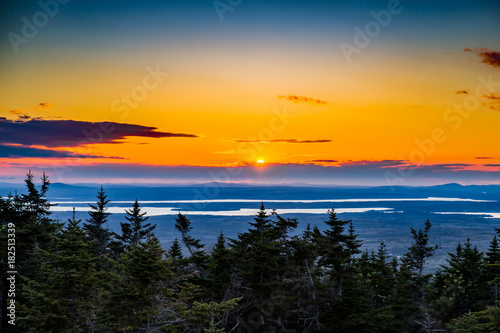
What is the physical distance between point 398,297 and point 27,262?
35506mm

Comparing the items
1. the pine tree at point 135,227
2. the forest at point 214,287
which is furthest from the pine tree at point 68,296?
the pine tree at point 135,227

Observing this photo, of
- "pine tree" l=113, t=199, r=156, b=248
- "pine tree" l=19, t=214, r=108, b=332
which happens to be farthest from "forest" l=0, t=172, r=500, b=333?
"pine tree" l=113, t=199, r=156, b=248

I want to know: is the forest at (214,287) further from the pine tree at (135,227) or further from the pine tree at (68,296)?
the pine tree at (135,227)

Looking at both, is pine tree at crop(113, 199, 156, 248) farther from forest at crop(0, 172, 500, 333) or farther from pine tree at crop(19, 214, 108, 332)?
pine tree at crop(19, 214, 108, 332)

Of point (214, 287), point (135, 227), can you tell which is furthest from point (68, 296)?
point (135, 227)

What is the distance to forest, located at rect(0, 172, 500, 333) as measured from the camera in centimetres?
1992

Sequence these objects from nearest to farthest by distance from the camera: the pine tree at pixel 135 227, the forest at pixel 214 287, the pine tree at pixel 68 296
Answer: the pine tree at pixel 68 296
the forest at pixel 214 287
the pine tree at pixel 135 227

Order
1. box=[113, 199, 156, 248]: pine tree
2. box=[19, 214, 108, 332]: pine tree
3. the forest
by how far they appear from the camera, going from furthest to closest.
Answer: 1. box=[113, 199, 156, 248]: pine tree
2. the forest
3. box=[19, 214, 108, 332]: pine tree

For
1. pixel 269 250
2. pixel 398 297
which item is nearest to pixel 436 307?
pixel 398 297

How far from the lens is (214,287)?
3516cm

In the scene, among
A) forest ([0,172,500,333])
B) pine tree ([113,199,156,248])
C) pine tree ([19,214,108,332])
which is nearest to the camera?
pine tree ([19,214,108,332])

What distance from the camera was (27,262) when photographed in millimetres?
34219

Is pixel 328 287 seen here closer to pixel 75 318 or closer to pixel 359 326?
pixel 359 326

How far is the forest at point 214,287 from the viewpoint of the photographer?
1992cm
